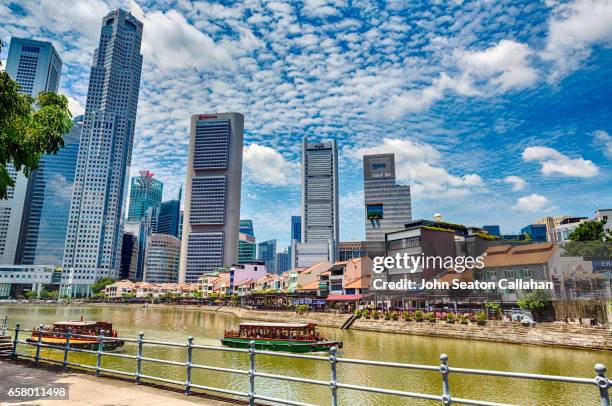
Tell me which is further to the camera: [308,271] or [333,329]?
[308,271]

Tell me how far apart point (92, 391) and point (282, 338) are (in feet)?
99.7

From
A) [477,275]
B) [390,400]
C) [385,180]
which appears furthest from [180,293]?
[390,400]

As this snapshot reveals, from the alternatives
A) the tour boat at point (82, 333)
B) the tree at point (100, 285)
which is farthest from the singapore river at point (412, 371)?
the tree at point (100, 285)

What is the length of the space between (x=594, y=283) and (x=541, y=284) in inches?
205

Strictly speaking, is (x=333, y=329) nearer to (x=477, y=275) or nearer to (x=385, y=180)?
(x=477, y=275)

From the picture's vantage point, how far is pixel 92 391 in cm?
905

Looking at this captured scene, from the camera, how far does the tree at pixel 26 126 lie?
10508 mm

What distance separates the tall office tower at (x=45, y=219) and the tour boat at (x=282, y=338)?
7369 inches

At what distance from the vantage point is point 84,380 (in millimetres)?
10188

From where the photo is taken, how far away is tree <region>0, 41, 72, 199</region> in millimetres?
10508

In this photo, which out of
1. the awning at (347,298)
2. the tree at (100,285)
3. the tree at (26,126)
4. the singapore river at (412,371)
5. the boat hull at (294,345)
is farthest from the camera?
the tree at (100,285)

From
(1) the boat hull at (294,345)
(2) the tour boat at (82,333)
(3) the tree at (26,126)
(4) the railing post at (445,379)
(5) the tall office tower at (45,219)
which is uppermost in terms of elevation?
(5) the tall office tower at (45,219)

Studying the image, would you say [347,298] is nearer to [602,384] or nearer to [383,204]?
[602,384]

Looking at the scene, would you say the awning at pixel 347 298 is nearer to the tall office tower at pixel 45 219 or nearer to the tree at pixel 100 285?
the tree at pixel 100 285
